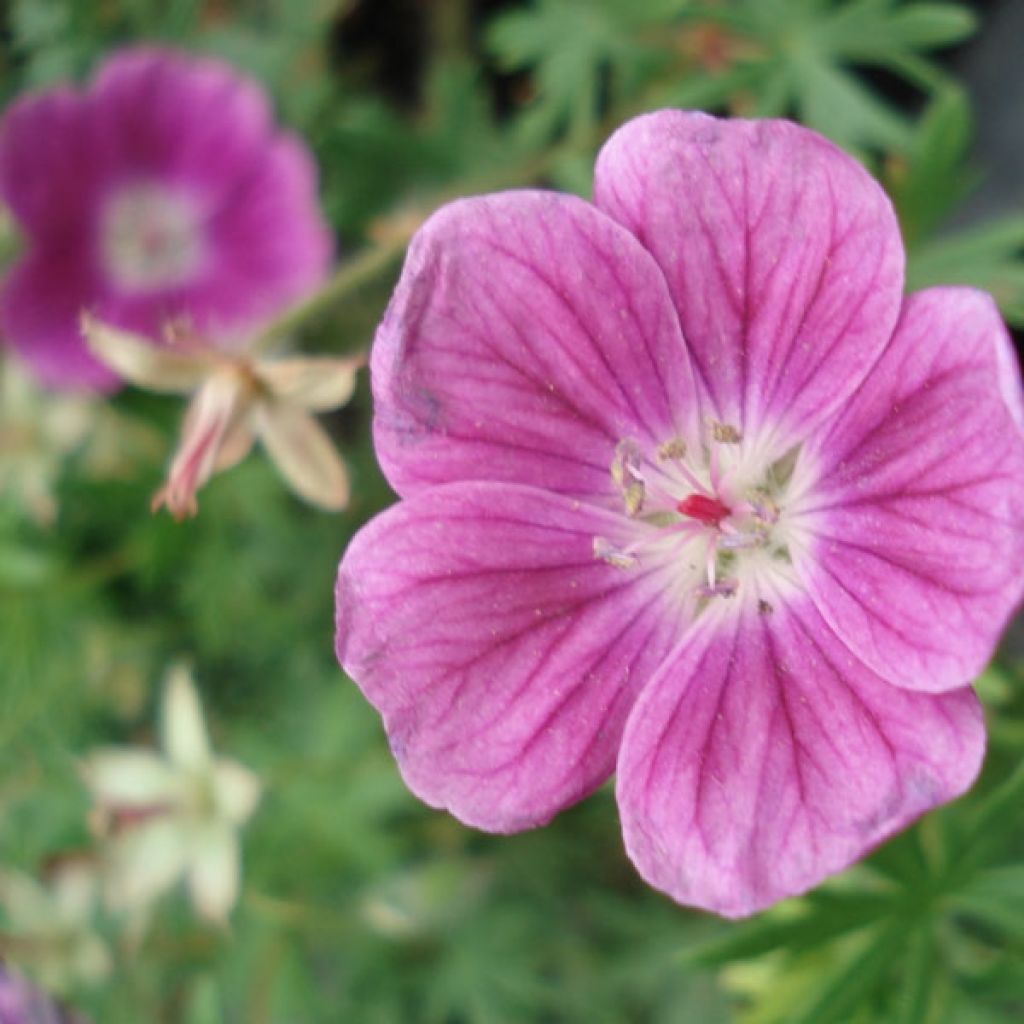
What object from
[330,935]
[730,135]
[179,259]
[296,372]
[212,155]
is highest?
[730,135]

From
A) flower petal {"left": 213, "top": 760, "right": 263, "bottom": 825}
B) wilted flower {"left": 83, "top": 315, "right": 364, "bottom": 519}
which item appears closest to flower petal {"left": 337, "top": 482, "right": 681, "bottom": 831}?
wilted flower {"left": 83, "top": 315, "right": 364, "bottom": 519}

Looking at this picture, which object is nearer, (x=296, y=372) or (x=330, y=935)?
(x=296, y=372)

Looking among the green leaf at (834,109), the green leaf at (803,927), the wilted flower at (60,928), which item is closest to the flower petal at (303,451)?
the green leaf at (803,927)

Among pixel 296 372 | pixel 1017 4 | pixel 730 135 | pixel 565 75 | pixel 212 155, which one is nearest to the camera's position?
pixel 730 135

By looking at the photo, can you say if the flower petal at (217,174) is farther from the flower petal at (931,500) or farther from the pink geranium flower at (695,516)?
the flower petal at (931,500)

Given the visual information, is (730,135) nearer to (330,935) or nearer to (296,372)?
(296,372)

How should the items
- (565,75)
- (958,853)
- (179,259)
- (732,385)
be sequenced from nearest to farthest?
(732,385) < (958,853) < (565,75) < (179,259)

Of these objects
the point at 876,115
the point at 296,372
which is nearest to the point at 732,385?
the point at 296,372
